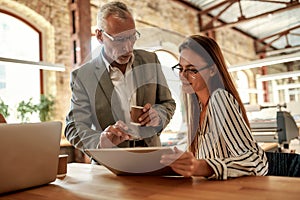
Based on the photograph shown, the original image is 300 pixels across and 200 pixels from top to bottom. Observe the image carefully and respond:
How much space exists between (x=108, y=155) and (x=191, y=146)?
502 mm

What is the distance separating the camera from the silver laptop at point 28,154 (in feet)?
3.25

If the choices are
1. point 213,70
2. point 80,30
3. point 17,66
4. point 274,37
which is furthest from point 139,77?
point 274,37

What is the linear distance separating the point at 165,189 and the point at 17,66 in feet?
14.3

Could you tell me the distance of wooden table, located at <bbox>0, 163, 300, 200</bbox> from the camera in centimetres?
86

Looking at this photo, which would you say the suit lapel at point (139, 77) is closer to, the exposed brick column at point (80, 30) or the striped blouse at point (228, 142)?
the striped blouse at point (228, 142)

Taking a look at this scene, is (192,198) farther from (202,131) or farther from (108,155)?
(202,131)

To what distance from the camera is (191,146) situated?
4.84ft

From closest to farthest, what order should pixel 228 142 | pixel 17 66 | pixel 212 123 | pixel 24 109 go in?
pixel 228 142 → pixel 212 123 → pixel 24 109 → pixel 17 66

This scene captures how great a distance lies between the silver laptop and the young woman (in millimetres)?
391

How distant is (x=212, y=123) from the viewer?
1293 millimetres

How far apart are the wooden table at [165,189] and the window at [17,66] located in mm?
3904

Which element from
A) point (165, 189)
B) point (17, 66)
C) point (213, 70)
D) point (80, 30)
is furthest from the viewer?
point (80, 30)

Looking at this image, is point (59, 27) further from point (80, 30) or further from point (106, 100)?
point (106, 100)

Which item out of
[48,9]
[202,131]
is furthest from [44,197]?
[48,9]
